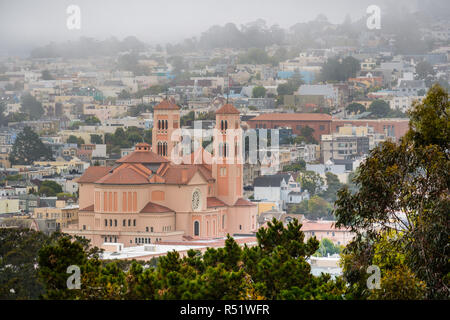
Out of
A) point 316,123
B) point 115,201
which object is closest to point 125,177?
point 115,201

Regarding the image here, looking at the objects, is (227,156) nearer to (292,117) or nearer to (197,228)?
(197,228)

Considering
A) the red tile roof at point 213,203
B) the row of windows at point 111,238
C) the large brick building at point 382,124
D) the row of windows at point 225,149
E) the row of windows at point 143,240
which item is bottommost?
the large brick building at point 382,124

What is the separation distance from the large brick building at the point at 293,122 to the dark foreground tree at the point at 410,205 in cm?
9041

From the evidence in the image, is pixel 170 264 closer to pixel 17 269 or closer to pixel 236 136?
pixel 17 269

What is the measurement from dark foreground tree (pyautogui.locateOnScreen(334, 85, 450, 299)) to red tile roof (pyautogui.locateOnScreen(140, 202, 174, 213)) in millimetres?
36776

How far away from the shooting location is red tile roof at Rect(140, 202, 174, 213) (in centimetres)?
6200

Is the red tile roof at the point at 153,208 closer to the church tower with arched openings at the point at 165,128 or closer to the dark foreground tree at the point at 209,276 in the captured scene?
the church tower with arched openings at the point at 165,128

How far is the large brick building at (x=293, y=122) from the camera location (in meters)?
117

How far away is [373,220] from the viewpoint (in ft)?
80.5

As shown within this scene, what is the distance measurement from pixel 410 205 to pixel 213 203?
39644mm

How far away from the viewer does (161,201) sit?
62.9 meters

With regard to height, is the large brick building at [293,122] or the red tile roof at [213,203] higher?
the red tile roof at [213,203]

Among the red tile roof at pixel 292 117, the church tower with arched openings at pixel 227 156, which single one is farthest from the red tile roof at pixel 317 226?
the red tile roof at pixel 292 117

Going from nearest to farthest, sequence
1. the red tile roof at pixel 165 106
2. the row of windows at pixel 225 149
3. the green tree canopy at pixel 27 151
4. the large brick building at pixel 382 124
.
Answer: the row of windows at pixel 225 149
the red tile roof at pixel 165 106
the green tree canopy at pixel 27 151
the large brick building at pixel 382 124
